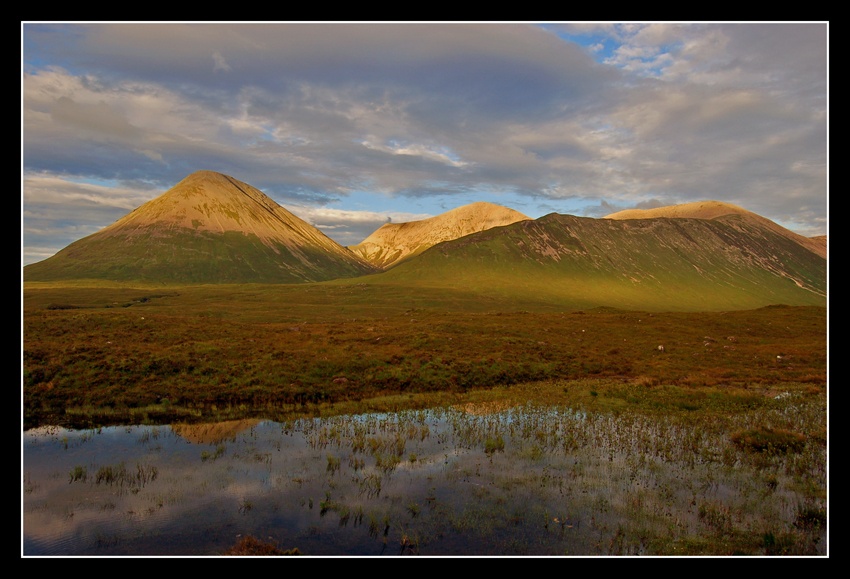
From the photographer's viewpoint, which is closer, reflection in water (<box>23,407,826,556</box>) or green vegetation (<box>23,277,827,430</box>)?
reflection in water (<box>23,407,826,556</box>)

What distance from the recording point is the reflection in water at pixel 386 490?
12.7 metres

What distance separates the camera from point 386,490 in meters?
15.8

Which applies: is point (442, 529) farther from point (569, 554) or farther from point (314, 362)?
point (314, 362)

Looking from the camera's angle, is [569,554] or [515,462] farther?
[515,462]

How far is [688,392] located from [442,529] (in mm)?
27642

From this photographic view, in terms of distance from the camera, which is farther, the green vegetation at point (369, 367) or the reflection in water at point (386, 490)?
the green vegetation at point (369, 367)

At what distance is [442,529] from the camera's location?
13.2 m

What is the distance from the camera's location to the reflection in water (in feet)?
41.6

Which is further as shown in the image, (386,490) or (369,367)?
(369,367)

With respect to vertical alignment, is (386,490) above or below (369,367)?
below
